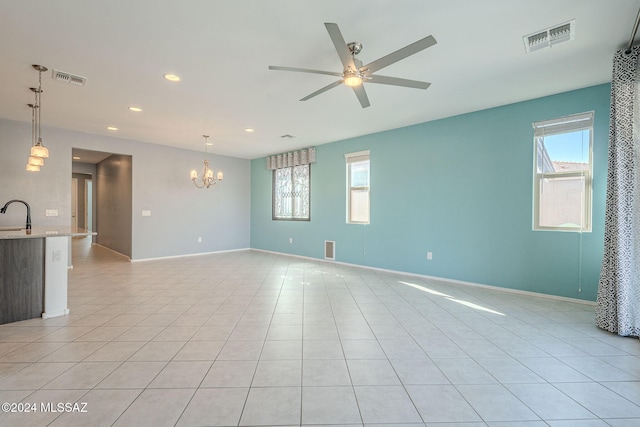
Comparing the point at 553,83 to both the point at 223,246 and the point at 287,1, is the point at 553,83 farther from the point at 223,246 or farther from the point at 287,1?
the point at 223,246

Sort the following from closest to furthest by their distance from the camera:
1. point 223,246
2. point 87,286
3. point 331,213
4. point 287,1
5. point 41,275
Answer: point 287,1 < point 41,275 < point 87,286 < point 331,213 < point 223,246

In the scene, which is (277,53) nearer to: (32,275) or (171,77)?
(171,77)

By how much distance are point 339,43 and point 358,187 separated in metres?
4.02

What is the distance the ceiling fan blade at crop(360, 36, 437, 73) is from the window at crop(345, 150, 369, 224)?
346cm

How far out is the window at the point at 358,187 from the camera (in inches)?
229

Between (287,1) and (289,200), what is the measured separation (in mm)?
5470

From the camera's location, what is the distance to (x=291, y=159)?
7137 mm

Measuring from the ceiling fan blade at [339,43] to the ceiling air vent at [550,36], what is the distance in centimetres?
168

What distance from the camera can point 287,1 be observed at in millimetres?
2082

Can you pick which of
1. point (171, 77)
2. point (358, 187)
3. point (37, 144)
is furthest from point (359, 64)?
point (37, 144)

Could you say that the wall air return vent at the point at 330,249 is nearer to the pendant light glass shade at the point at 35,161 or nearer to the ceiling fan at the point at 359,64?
the ceiling fan at the point at 359,64

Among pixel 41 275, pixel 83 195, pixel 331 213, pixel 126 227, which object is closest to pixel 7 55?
pixel 41 275

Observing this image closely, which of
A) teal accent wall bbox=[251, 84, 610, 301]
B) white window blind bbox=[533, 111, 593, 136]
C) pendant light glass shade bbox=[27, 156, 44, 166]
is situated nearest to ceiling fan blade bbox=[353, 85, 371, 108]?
teal accent wall bbox=[251, 84, 610, 301]

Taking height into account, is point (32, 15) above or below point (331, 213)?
above
